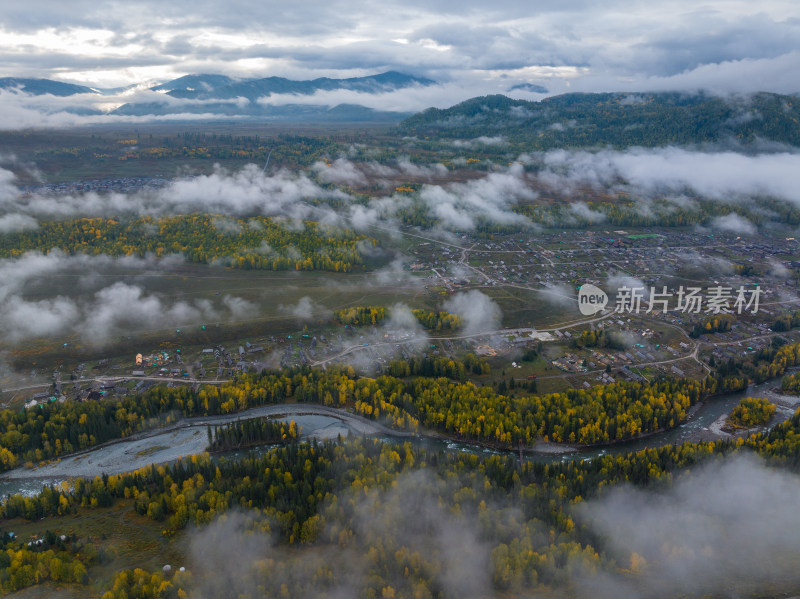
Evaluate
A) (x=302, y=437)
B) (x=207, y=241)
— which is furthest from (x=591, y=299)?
(x=207, y=241)

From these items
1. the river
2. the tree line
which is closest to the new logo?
the river

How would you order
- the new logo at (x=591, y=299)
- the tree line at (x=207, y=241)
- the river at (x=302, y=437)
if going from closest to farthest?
the river at (x=302, y=437) → the new logo at (x=591, y=299) → the tree line at (x=207, y=241)

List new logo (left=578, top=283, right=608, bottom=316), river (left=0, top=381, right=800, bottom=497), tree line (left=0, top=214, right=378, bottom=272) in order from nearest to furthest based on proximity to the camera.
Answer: river (left=0, top=381, right=800, bottom=497)
new logo (left=578, top=283, right=608, bottom=316)
tree line (left=0, top=214, right=378, bottom=272)

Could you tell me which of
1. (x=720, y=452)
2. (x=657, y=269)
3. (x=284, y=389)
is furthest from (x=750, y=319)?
(x=284, y=389)

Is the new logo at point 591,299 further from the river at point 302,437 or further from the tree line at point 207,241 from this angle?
the tree line at point 207,241

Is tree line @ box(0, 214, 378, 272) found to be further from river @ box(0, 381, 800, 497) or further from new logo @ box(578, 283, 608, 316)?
river @ box(0, 381, 800, 497)

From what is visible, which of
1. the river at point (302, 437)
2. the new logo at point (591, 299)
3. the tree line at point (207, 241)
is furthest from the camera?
the tree line at point (207, 241)

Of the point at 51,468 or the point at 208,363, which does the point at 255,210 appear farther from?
the point at 51,468

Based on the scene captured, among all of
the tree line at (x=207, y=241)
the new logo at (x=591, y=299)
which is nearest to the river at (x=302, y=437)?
the new logo at (x=591, y=299)

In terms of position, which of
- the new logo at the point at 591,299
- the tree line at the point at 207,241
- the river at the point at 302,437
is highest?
the tree line at the point at 207,241
